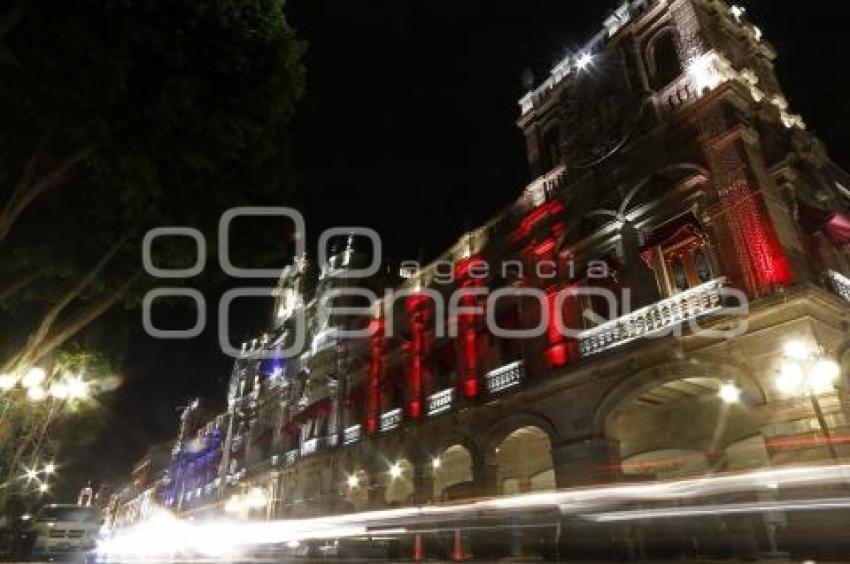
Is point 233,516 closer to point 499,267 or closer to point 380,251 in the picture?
point 380,251

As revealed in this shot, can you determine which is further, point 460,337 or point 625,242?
point 460,337

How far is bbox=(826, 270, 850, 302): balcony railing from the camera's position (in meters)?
11.5

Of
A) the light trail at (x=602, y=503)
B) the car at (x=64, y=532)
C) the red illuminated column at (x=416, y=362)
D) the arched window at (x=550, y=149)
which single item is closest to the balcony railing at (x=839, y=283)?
the light trail at (x=602, y=503)

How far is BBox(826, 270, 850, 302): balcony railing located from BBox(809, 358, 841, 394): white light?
2553 mm

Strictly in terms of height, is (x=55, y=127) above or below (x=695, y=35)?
below

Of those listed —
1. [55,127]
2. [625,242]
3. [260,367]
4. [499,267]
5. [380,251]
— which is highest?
[380,251]

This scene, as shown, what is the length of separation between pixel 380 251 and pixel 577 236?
52.7 feet

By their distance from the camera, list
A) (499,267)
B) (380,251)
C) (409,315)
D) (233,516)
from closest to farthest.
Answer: (499,267) → (409,315) → (380,251) → (233,516)

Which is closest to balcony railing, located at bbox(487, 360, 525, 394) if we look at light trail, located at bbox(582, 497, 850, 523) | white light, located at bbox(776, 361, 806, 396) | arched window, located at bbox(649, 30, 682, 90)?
light trail, located at bbox(582, 497, 850, 523)

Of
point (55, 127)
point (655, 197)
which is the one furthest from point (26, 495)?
point (655, 197)

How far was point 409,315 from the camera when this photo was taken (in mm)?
22172

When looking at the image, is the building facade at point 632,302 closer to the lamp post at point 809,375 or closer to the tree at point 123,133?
the lamp post at point 809,375

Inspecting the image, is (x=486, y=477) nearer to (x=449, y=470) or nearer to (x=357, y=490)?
(x=449, y=470)

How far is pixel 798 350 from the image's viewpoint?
32.7 ft
